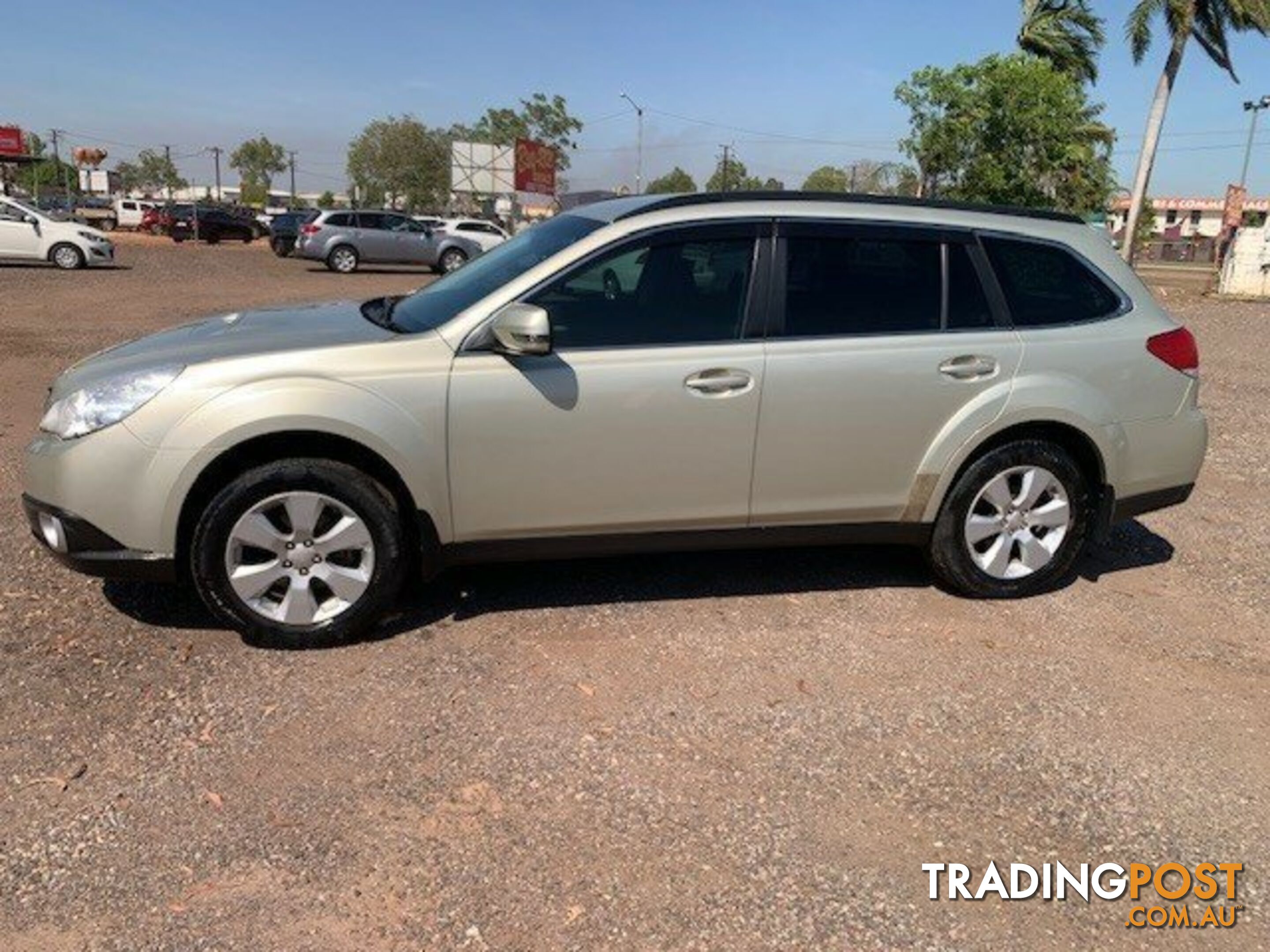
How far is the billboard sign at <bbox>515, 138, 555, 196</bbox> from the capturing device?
45219 mm

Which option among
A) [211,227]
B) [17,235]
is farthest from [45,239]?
[211,227]

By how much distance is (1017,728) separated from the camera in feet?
11.1

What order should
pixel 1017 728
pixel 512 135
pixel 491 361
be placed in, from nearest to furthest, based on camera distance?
pixel 1017 728
pixel 491 361
pixel 512 135

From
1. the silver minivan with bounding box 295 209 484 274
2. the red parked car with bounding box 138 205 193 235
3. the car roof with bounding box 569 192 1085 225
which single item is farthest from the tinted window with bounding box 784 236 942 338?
the red parked car with bounding box 138 205 193 235

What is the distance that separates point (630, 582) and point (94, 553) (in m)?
2.15

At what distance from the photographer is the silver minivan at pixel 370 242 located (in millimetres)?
25328

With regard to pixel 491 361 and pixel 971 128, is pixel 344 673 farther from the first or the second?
pixel 971 128

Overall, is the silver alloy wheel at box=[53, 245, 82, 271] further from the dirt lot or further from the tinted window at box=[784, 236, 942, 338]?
the tinted window at box=[784, 236, 942, 338]

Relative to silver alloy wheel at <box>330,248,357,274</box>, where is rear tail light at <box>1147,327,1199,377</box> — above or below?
above

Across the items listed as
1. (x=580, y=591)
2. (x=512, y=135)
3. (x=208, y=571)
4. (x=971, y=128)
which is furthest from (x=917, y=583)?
(x=512, y=135)

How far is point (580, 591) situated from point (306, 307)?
186 cm

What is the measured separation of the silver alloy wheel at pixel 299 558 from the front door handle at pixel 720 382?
53.7 inches

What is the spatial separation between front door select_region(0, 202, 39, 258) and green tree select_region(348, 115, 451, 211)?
5902cm

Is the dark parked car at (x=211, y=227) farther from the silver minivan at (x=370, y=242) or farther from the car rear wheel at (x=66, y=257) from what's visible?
the car rear wheel at (x=66, y=257)
